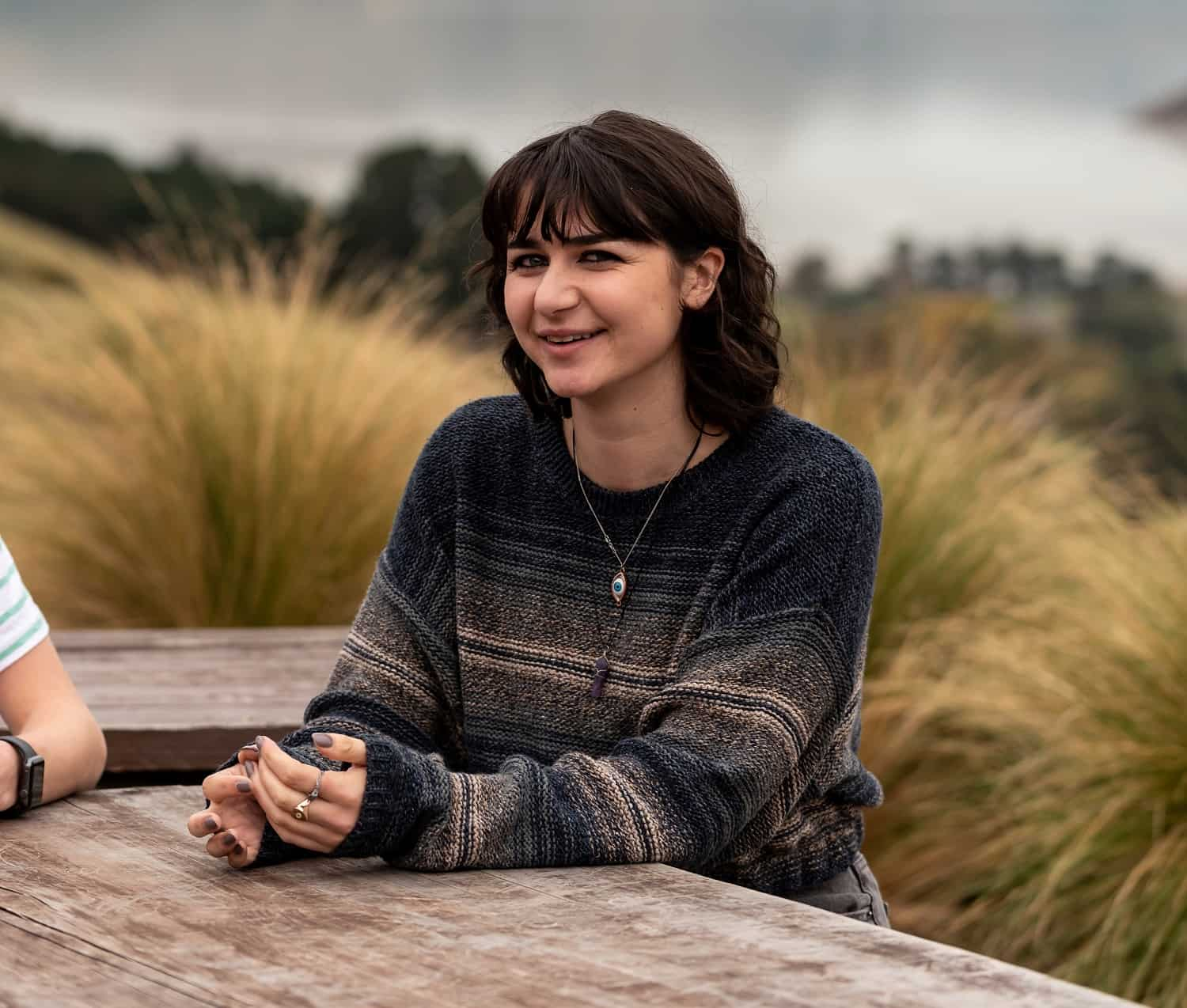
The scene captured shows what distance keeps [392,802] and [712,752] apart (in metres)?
0.35

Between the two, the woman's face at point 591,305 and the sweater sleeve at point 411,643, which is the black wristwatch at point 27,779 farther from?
the woman's face at point 591,305

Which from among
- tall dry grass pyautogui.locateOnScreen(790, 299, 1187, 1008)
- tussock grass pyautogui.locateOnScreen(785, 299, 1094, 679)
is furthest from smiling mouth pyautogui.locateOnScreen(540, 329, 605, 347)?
tussock grass pyautogui.locateOnScreen(785, 299, 1094, 679)

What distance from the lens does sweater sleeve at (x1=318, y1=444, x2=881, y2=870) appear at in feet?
5.07

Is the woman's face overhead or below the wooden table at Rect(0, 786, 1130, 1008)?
overhead

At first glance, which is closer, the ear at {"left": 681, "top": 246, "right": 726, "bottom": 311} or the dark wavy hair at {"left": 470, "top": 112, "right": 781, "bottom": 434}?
the dark wavy hair at {"left": 470, "top": 112, "right": 781, "bottom": 434}

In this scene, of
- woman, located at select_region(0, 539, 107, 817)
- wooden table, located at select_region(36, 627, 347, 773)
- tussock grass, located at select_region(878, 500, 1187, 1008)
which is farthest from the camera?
tussock grass, located at select_region(878, 500, 1187, 1008)

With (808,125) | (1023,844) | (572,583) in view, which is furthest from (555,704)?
(808,125)

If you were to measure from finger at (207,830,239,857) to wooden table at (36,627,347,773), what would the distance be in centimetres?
101

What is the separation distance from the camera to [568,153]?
1.79 metres

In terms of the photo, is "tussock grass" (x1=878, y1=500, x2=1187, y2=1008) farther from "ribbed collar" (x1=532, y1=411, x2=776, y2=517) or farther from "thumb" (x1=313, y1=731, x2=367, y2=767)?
"thumb" (x1=313, y1=731, x2=367, y2=767)

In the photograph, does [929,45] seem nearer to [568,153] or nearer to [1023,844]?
[1023,844]

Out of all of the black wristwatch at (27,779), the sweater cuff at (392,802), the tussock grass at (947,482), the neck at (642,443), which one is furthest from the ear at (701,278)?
the tussock grass at (947,482)

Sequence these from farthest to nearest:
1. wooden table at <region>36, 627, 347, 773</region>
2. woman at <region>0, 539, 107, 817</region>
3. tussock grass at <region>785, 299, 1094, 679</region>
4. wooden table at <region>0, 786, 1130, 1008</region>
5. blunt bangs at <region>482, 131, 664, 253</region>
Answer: tussock grass at <region>785, 299, 1094, 679</region>
wooden table at <region>36, 627, 347, 773</region>
woman at <region>0, 539, 107, 817</region>
blunt bangs at <region>482, 131, 664, 253</region>
wooden table at <region>0, 786, 1130, 1008</region>

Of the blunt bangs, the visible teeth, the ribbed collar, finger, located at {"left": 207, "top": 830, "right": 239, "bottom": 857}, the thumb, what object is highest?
the blunt bangs
